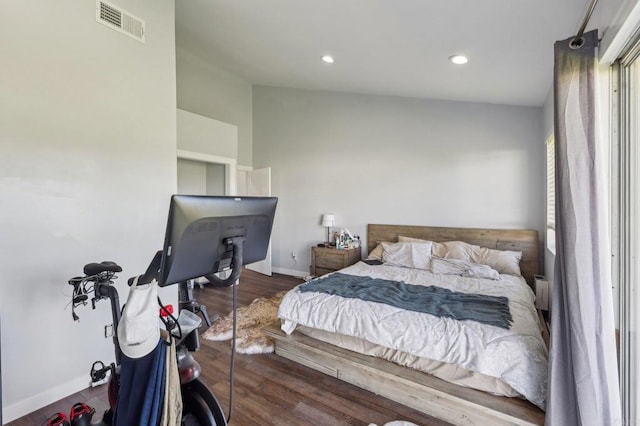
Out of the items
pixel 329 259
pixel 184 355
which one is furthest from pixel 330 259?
pixel 184 355

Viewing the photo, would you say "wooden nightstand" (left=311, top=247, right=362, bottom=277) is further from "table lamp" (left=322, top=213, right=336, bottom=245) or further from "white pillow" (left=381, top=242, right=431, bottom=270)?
"white pillow" (left=381, top=242, right=431, bottom=270)

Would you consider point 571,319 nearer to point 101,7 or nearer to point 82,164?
point 82,164

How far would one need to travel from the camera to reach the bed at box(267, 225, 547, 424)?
174 cm

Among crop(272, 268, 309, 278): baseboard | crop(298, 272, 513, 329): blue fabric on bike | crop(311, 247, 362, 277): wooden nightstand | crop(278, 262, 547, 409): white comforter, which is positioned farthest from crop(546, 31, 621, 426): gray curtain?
crop(272, 268, 309, 278): baseboard

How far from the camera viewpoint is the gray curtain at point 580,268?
4.30 feet

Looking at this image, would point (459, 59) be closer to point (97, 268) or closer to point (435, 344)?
point (435, 344)

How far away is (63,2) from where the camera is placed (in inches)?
81.8

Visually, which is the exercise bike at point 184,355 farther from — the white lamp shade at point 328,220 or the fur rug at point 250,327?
the white lamp shade at point 328,220

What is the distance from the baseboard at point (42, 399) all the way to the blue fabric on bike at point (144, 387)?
1.51 m

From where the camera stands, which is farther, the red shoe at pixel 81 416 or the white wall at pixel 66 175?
the white wall at pixel 66 175

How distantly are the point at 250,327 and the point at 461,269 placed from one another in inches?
93.9

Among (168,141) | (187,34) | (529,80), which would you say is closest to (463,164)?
(529,80)

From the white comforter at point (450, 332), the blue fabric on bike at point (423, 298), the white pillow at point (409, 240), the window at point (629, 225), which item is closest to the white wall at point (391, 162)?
the white pillow at point (409, 240)

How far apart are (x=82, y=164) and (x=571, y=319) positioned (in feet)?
9.99
